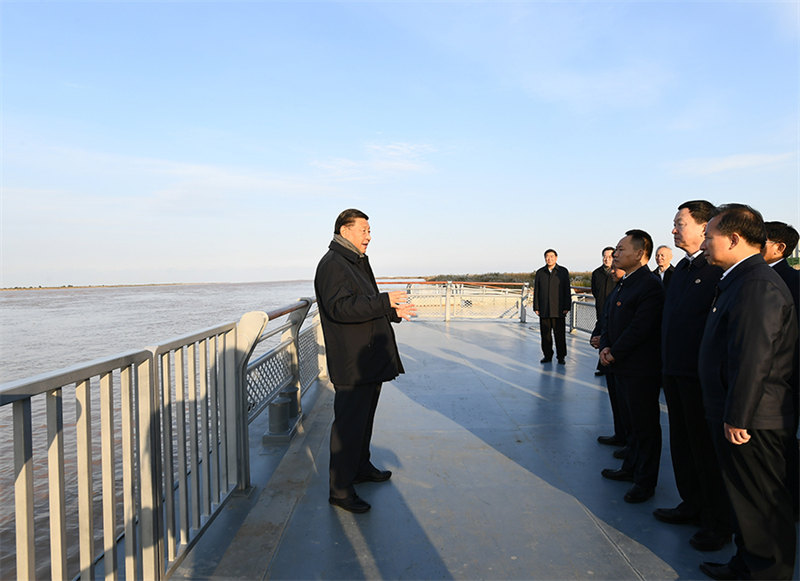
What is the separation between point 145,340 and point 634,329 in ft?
42.2

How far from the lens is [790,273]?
2.65 m

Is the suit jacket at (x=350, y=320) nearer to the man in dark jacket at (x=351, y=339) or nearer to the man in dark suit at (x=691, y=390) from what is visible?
the man in dark jacket at (x=351, y=339)

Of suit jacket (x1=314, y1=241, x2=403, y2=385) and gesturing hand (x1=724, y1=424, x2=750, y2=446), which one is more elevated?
suit jacket (x1=314, y1=241, x2=403, y2=385)

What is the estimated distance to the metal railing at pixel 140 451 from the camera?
1269mm

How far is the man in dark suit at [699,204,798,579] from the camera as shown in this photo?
198 centimetres

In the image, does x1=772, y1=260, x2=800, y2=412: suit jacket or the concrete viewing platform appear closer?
x1=772, y1=260, x2=800, y2=412: suit jacket

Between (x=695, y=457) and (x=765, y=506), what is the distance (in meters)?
0.56

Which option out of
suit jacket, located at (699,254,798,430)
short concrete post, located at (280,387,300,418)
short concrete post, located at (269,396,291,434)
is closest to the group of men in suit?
suit jacket, located at (699,254,798,430)

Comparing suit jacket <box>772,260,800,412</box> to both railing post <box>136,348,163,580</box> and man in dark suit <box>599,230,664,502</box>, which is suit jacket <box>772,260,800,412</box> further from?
railing post <box>136,348,163,580</box>

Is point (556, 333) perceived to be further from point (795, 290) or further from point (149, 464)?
point (149, 464)

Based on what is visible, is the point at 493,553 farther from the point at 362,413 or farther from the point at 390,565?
the point at 362,413

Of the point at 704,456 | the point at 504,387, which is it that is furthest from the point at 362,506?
the point at 504,387

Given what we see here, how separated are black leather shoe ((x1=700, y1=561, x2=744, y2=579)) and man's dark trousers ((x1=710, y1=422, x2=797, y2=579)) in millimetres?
65

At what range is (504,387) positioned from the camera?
5.78 meters
